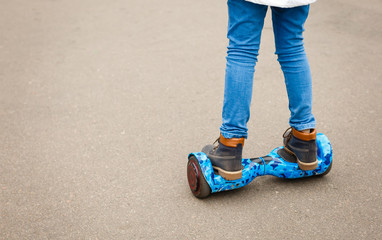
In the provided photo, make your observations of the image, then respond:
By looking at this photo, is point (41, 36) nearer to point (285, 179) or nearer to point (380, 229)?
point (285, 179)

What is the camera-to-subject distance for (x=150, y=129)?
314 cm

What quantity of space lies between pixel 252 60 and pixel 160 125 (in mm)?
1266

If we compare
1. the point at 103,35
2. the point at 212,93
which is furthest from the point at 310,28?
the point at 103,35

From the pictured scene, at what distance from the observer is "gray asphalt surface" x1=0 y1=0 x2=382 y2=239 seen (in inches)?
85.1

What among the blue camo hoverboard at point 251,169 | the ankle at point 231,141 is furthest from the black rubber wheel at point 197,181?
the ankle at point 231,141

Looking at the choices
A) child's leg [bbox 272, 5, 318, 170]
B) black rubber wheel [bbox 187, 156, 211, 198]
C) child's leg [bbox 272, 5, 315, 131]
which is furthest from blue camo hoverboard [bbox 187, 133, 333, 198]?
child's leg [bbox 272, 5, 315, 131]

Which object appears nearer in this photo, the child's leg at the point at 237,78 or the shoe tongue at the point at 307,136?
the child's leg at the point at 237,78

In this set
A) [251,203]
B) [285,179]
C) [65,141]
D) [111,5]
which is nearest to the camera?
[251,203]

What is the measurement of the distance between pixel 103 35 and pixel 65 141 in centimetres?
242

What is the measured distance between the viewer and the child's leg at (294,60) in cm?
212

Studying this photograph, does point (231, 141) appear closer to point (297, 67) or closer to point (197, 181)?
point (197, 181)

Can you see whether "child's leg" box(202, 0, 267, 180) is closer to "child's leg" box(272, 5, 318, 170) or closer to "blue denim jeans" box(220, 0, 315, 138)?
"blue denim jeans" box(220, 0, 315, 138)

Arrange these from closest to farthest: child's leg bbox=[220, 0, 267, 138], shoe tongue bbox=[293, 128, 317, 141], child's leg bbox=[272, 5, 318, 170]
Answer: child's leg bbox=[220, 0, 267, 138], child's leg bbox=[272, 5, 318, 170], shoe tongue bbox=[293, 128, 317, 141]

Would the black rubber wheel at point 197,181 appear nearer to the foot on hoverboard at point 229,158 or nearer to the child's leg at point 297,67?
the foot on hoverboard at point 229,158
